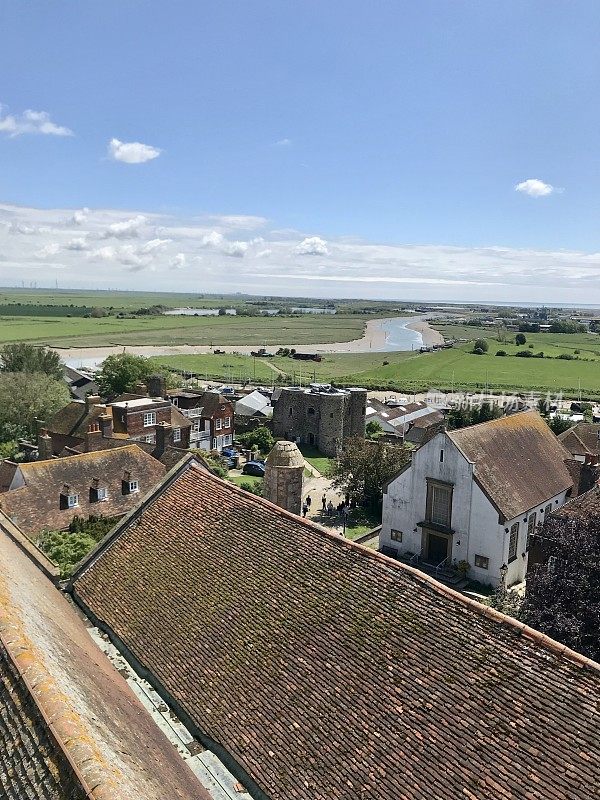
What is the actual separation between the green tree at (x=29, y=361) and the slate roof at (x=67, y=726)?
72399 millimetres

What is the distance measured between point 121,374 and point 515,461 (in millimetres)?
61116

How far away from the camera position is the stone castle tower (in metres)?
15.9

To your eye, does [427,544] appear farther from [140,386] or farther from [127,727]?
[140,386]

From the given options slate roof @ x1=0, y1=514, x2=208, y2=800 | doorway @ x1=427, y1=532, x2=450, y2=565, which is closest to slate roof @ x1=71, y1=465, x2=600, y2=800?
slate roof @ x1=0, y1=514, x2=208, y2=800

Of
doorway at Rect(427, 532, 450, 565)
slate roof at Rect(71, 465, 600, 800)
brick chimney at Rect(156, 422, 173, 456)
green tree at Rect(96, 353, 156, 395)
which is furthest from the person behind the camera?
green tree at Rect(96, 353, 156, 395)

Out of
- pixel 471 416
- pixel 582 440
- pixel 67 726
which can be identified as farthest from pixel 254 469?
pixel 67 726

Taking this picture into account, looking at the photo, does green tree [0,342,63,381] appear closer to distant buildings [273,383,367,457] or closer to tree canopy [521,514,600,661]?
distant buildings [273,383,367,457]

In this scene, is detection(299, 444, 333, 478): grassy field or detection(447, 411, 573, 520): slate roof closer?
detection(447, 411, 573, 520): slate roof

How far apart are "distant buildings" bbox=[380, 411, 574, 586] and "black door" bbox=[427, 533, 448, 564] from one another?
0.13 feet

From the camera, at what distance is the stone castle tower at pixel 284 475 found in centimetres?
1589

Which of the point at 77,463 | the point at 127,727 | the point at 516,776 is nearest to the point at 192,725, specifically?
the point at 127,727

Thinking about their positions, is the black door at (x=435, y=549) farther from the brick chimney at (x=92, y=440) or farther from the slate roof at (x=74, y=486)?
the brick chimney at (x=92, y=440)

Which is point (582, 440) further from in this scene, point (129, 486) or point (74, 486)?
point (74, 486)

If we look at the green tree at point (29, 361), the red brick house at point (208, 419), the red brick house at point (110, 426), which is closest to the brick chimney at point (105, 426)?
the red brick house at point (110, 426)
